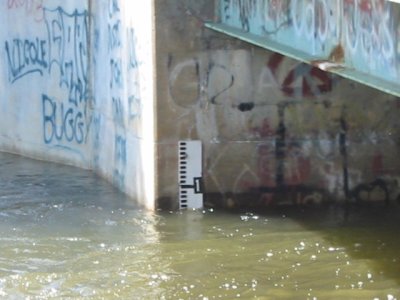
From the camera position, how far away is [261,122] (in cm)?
1151

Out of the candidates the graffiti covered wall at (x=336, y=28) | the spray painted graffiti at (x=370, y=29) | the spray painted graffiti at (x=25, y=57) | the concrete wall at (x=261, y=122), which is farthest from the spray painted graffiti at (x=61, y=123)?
the spray painted graffiti at (x=370, y=29)

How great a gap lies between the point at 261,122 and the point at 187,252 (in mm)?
2359

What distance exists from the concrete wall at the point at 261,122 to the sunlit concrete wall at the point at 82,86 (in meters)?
0.27

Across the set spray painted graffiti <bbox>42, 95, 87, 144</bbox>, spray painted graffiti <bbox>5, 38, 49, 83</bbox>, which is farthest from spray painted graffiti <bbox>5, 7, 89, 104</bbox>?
spray painted graffiti <bbox>42, 95, 87, 144</bbox>

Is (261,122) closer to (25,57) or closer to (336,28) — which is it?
(336,28)

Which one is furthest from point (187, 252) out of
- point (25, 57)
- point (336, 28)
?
point (25, 57)

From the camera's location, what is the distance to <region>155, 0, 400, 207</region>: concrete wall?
11.4 metres

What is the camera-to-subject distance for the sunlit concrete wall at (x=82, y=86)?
1190 centimetres

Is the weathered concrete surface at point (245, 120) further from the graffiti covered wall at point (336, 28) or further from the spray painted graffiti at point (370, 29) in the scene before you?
the spray painted graffiti at point (370, 29)

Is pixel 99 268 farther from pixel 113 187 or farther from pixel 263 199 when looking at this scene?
pixel 113 187

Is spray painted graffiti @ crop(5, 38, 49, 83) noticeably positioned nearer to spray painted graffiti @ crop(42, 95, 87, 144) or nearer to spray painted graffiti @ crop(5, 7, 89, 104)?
spray painted graffiti @ crop(5, 7, 89, 104)

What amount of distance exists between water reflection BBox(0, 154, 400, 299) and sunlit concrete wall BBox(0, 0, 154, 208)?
2.79 ft

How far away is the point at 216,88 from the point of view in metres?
11.4

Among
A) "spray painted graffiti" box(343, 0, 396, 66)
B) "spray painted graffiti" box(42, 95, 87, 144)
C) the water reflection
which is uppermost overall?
"spray painted graffiti" box(343, 0, 396, 66)
